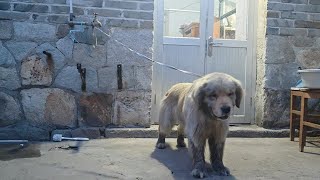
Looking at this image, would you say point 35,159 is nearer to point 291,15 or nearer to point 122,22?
point 122,22

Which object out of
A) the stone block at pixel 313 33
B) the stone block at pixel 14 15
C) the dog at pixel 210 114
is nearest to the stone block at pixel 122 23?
the stone block at pixel 14 15

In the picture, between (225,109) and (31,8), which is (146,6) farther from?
(225,109)

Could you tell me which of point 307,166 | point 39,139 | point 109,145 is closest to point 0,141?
point 39,139

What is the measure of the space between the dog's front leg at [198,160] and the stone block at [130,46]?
5.88 feet

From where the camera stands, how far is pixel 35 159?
3.36 metres

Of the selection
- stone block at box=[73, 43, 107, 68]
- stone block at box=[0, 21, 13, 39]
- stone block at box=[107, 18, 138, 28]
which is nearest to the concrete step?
stone block at box=[73, 43, 107, 68]

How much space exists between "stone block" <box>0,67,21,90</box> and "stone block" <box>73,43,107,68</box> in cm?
74

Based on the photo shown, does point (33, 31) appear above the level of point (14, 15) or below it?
below

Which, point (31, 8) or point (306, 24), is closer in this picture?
point (31, 8)

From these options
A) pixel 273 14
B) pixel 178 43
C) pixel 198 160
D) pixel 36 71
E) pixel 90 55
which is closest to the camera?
pixel 198 160

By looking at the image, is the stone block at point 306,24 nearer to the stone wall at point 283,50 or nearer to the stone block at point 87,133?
the stone wall at point 283,50

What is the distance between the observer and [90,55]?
4469 millimetres

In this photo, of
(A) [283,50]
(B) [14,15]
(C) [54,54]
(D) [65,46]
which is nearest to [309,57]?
(A) [283,50]

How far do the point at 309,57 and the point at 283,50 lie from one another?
413mm
